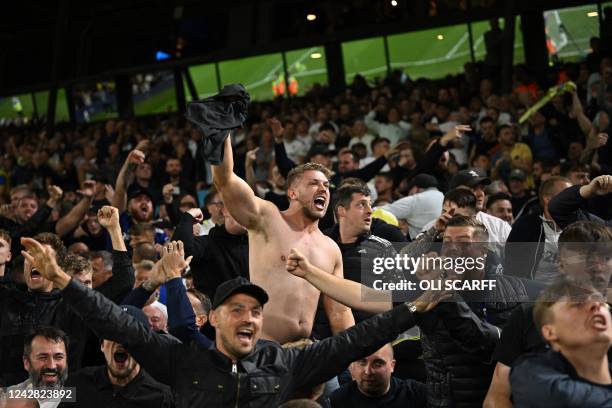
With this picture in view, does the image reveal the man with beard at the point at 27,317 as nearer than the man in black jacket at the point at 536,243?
No

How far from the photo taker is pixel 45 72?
79.2ft

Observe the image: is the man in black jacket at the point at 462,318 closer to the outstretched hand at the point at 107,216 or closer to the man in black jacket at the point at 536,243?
the man in black jacket at the point at 536,243

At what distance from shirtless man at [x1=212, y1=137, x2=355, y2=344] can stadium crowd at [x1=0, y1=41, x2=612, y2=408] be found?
12 millimetres

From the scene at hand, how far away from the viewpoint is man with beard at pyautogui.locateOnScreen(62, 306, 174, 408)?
20.6ft

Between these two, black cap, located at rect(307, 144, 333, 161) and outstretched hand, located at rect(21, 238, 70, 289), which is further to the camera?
black cap, located at rect(307, 144, 333, 161)

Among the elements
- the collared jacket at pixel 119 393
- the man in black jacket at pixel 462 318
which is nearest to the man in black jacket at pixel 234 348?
the man in black jacket at pixel 462 318

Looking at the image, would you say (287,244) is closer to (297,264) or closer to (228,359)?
(297,264)

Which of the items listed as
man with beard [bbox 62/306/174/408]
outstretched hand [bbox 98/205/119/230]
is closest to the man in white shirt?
outstretched hand [bbox 98/205/119/230]

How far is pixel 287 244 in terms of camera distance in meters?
6.38

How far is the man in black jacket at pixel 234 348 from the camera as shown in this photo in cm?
495

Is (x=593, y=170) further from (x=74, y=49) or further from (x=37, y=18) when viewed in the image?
(x=37, y=18)

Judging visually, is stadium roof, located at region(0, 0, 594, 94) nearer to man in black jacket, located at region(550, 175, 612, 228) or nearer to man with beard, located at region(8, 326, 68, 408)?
man in black jacket, located at region(550, 175, 612, 228)

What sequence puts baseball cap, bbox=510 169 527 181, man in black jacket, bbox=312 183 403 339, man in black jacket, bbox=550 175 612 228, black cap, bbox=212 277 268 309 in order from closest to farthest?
1. black cap, bbox=212 277 268 309
2. man in black jacket, bbox=550 175 612 228
3. man in black jacket, bbox=312 183 403 339
4. baseball cap, bbox=510 169 527 181

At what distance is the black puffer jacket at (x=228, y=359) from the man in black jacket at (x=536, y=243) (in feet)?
5.85
